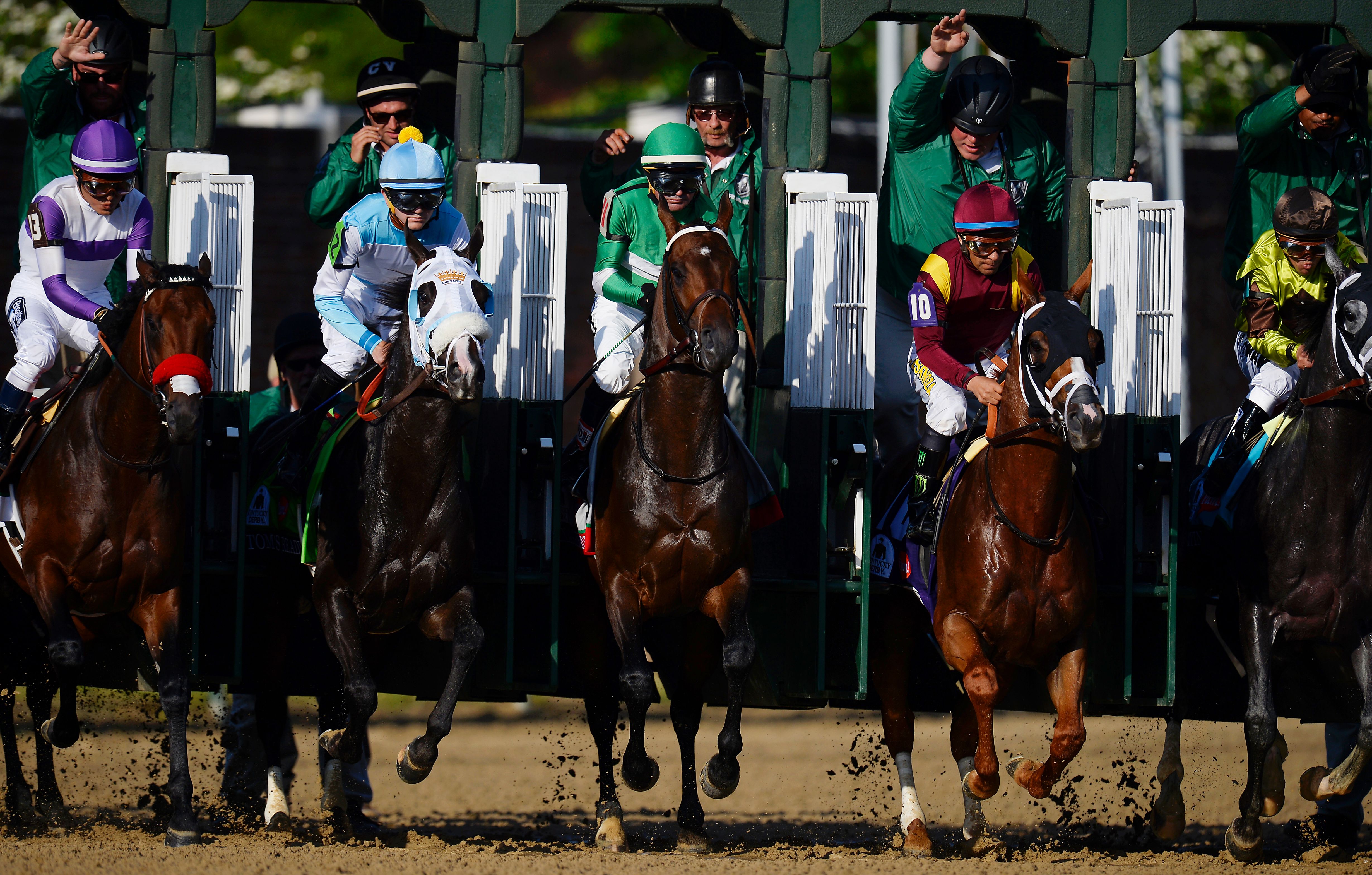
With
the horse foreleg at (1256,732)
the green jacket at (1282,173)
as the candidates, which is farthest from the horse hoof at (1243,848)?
the green jacket at (1282,173)

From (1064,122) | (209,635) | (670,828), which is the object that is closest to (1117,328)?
(1064,122)

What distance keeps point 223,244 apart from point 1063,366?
3.25 metres

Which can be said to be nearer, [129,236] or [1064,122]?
[129,236]

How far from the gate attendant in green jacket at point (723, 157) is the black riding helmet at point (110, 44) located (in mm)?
1998

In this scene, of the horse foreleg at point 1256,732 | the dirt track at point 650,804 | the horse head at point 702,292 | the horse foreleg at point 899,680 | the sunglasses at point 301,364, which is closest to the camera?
the horse head at point 702,292

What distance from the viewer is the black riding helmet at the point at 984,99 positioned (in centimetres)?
809

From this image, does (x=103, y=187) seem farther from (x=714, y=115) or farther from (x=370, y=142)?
(x=714, y=115)

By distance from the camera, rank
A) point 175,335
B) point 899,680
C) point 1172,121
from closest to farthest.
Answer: point 175,335
point 899,680
point 1172,121

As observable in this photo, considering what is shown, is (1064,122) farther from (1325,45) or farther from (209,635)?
(209,635)

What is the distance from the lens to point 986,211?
7359 mm

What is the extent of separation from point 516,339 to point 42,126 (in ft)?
8.03

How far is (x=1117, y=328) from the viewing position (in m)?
7.73

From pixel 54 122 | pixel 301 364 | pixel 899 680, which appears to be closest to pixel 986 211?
pixel 899 680

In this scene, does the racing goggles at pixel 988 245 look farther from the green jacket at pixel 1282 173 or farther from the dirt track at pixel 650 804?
the dirt track at pixel 650 804
